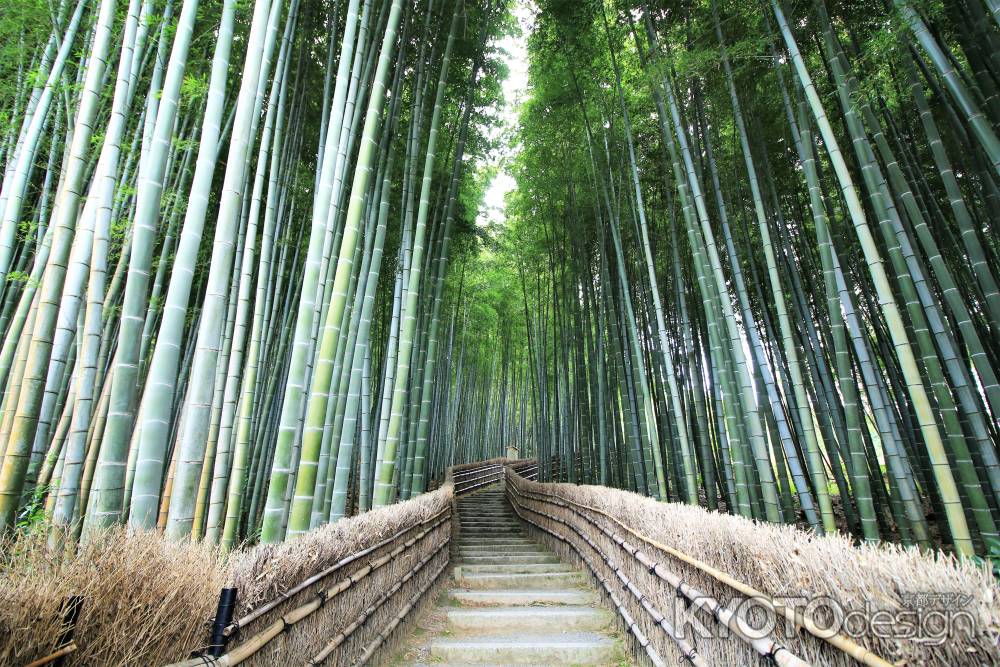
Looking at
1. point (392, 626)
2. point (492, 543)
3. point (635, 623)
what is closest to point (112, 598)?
point (392, 626)

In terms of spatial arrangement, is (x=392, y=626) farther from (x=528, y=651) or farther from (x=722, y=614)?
(x=722, y=614)

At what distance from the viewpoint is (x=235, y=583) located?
52.7 inches

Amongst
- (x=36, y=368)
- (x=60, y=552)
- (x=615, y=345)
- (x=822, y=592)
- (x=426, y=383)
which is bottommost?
(x=822, y=592)

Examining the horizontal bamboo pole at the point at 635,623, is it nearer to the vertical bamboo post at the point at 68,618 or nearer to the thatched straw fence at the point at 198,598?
the thatched straw fence at the point at 198,598

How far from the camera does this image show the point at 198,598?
1167 millimetres

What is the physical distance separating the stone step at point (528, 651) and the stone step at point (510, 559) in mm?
1971

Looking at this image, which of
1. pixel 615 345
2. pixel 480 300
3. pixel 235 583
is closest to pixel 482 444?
pixel 480 300

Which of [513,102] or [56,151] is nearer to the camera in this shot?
[56,151]

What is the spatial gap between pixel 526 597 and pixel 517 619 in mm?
440

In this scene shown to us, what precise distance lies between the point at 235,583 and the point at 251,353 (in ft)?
7.07

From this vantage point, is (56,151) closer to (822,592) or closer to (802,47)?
(822,592)

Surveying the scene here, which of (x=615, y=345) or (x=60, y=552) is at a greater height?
(x=615, y=345)

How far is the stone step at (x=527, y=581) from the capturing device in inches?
146

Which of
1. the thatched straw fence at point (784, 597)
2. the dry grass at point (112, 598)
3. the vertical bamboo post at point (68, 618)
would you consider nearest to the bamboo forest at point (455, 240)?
the dry grass at point (112, 598)
